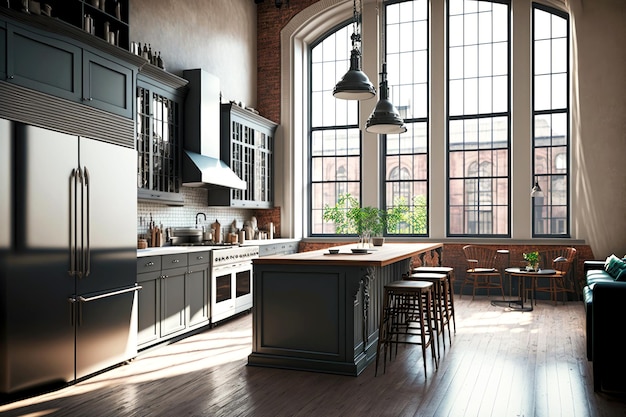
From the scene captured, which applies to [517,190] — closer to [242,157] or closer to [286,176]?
[286,176]

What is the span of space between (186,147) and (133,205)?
243 cm

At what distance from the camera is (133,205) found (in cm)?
537

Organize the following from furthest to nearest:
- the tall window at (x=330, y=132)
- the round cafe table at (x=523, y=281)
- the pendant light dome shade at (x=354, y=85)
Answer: the tall window at (x=330, y=132) → the round cafe table at (x=523, y=281) → the pendant light dome shade at (x=354, y=85)

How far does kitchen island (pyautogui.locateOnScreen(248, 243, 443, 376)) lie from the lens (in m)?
4.86

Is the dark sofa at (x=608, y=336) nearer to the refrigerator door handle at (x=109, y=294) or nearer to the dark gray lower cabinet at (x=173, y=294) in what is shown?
the refrigerator door handle at (x=109, y=294)

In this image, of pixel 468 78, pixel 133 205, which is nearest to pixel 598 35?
pixel 468 78

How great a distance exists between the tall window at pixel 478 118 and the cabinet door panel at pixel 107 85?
6.38m

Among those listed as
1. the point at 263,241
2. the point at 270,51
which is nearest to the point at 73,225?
the point at 263,241

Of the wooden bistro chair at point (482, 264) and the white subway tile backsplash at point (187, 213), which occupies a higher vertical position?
the white subway tile backsplash at point (187, 213)

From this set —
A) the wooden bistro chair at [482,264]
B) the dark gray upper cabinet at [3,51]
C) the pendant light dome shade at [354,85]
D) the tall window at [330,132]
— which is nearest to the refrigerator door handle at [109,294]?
the dark gray upper cabinet at [3,51]

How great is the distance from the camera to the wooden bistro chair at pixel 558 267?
28.9 ft

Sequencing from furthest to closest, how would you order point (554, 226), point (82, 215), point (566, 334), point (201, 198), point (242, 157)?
point (554, 226) < point (242, 157) < point (201, 198) < point (566, 334) < point (82, 215)

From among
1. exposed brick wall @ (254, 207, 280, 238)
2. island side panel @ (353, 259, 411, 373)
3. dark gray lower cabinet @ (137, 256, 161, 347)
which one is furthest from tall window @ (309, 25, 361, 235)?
dark gray lower cabinet @ (137, 256, 161, 347)

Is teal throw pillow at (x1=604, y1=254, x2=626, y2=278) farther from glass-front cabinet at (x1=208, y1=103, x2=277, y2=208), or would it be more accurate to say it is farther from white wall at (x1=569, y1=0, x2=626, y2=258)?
glass-front cabinet at (x1=208, y1=103, x2=277, y2=208)
